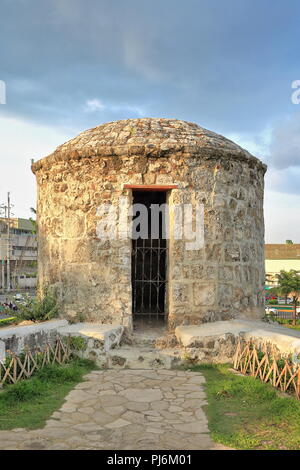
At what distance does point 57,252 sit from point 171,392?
361 centimetres

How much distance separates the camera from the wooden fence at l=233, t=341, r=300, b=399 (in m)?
5.00

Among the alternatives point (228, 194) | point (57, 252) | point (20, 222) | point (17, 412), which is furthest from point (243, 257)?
point (20, 222)

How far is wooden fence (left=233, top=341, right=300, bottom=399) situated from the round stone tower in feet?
4.19

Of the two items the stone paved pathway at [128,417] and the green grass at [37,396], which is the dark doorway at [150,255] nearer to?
the stone paved pathway at [128,417]

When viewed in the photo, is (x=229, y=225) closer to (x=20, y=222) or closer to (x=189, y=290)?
(x=189, y=290)

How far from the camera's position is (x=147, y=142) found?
24.1 ft

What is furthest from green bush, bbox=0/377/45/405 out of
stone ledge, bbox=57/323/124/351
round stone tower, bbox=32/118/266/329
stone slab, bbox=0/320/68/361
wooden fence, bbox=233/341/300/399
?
wooden fence, bbox=233/341/300/399

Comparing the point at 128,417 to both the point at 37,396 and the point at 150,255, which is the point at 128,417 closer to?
the point at 37,396

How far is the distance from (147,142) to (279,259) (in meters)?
41.4

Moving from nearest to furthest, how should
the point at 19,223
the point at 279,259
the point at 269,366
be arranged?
the point at 269,366 < the point at 19,223 < the point at 279,259

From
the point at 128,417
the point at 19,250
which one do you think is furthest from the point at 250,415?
the point at 19,250

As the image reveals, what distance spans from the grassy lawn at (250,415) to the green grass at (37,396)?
1661 mm

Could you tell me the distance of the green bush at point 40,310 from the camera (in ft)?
24.8
